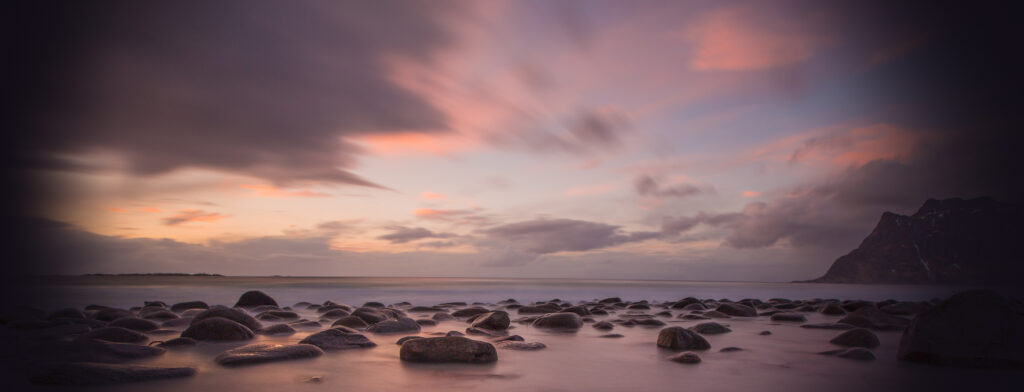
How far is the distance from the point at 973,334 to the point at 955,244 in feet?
134

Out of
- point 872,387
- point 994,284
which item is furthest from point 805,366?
point 994,284

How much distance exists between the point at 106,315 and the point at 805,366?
12064 millimetres

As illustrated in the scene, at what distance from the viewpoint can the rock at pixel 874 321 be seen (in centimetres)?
808

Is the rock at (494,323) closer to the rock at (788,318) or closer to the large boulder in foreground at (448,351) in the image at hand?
the large boulder in foreground at (448,351)

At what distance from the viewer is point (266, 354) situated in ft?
15.2

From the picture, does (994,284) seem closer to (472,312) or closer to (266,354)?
(472,312)

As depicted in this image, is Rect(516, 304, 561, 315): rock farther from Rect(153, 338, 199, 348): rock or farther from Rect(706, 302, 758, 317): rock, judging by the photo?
Rect(153, 338, 199, 348): rock

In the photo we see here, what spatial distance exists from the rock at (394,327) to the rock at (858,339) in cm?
623

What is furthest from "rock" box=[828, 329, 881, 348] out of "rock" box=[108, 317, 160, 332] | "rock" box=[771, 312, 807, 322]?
"rock" box=[108, 317, 160, 332]

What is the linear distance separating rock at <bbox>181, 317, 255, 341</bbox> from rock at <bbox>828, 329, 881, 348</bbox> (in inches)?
320

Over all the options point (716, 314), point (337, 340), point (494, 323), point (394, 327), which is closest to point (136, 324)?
point (394, 327)

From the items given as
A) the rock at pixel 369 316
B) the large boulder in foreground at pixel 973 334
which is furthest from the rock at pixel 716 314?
the rock at pixel 369 316

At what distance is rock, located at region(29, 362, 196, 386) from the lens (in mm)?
3535

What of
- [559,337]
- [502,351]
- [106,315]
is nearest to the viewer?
[502,351]
